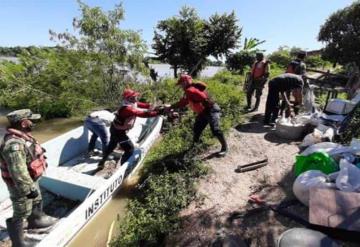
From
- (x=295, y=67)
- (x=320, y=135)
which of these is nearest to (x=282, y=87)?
(x=295, y=67)

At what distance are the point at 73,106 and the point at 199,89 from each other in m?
7.84

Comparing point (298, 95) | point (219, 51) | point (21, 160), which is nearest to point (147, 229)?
point (21, 160)

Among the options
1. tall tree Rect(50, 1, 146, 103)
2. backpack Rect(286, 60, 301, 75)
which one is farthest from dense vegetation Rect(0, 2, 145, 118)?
backpack Rect(286, 60, 301, 75)

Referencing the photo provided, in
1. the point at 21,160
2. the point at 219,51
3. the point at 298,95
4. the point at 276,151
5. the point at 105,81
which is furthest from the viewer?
the point at 219,51

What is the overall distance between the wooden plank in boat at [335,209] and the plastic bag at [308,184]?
0.84ft

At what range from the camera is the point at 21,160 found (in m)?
3.12

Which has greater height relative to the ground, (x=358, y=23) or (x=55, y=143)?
(x=358, y=23)

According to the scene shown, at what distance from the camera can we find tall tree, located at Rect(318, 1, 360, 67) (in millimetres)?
21438

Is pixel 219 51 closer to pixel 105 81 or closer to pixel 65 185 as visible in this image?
pixel 105 81

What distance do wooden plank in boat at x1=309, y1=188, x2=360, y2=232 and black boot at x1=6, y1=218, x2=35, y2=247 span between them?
10.6ft

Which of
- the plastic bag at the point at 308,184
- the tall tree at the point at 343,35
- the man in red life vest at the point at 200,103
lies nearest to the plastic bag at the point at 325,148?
the plastic bag at the point at 308,184

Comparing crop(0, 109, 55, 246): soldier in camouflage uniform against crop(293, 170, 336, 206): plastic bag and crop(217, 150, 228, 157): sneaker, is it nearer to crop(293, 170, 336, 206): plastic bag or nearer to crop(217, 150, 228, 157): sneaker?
crop(293, 170, 336, 206): plastic bag

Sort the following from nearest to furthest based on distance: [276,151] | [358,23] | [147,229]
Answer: [147,229], [276,151], [358,23]

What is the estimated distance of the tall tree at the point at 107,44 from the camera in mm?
10219
